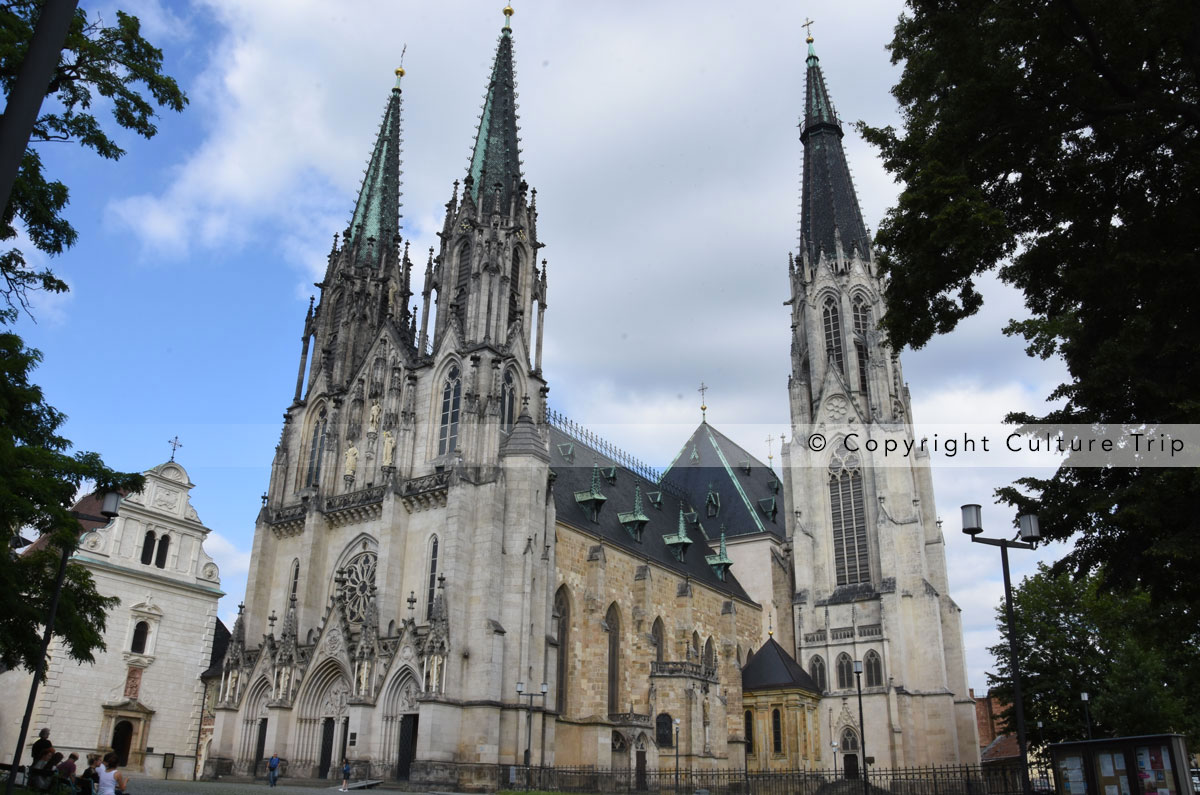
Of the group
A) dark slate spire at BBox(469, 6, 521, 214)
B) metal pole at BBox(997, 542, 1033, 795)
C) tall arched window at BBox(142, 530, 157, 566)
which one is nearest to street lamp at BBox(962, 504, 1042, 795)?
metal pole at BBox(997, 542, 1033, 795)

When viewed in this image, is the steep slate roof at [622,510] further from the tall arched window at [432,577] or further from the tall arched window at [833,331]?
the tall arched window at [833,331]

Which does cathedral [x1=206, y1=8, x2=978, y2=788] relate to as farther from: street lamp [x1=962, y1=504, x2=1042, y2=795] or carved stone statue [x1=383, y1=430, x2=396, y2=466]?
street lamp [x1=962, y1=504, x2=1042, y2=795]

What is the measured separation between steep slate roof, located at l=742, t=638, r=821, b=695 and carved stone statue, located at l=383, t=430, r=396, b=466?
21.1 metres

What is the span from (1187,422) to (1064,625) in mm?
29134

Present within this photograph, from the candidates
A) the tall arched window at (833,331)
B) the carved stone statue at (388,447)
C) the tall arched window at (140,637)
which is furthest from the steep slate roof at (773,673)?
the tall arched window at (140,637)

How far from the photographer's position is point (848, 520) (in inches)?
1923

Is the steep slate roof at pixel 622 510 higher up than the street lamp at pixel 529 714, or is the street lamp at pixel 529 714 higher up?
the steep slate roof at pixel 622 510

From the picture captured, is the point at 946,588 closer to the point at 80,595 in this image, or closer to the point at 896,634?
the point at 896,634

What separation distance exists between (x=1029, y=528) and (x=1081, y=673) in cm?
2722

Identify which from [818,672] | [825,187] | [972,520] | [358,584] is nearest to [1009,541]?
[972,520]

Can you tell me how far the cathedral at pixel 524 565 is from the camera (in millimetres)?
30391

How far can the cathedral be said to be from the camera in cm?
3039

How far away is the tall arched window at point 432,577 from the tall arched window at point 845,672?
23457mm

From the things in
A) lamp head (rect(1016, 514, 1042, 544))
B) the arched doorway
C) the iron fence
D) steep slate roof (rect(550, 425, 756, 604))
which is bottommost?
the iron fence
